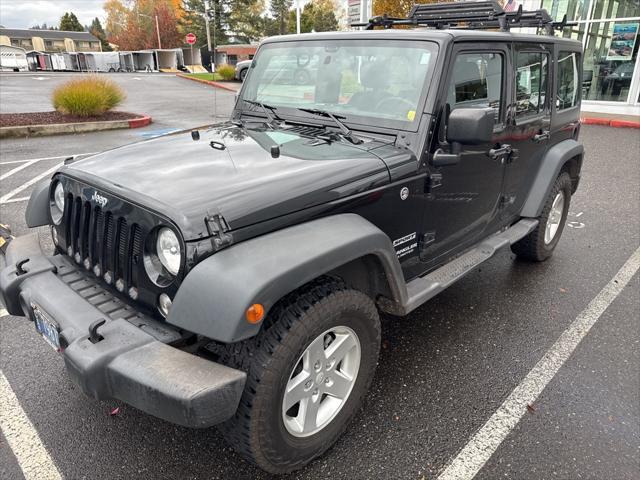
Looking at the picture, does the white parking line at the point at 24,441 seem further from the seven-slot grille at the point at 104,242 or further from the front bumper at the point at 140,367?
the seven-slot grille at the point at 104,242

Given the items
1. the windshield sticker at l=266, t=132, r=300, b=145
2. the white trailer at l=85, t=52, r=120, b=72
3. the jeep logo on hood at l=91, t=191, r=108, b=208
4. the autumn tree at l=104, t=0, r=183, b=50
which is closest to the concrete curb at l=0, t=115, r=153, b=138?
the windshield sticker at l=266, t=132, r=300, b=145

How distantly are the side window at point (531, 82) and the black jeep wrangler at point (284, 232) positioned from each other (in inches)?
0.9

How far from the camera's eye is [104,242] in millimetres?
2238

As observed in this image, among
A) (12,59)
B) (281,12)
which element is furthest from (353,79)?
(281,12)

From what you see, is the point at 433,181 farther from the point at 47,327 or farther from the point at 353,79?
the point at 47,327

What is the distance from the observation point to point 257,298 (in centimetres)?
173

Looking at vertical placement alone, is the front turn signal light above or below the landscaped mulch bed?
above

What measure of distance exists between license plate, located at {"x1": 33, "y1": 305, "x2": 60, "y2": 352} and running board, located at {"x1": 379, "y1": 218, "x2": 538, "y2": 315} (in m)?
1.59

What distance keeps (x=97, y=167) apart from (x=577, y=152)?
158 inches

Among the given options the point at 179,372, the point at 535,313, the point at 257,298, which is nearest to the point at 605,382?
the point at 535,313

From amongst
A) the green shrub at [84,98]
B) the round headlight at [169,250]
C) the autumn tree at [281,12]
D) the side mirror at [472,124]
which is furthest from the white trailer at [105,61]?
the round headlight at [169,250]

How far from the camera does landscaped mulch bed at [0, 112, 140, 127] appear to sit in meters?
10.9

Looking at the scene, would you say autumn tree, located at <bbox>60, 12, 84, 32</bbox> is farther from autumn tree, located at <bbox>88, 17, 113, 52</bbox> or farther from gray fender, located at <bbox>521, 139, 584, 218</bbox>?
gray fender, located at <bbox>521, 139, 584, 218</bbox>

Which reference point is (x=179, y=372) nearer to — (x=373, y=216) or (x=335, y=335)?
(x=335, y=335)
